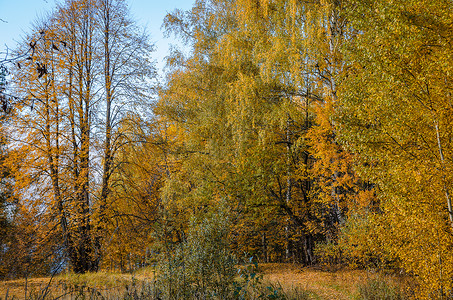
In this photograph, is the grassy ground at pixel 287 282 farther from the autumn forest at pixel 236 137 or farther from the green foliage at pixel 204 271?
the green foliage at pixel 204 271

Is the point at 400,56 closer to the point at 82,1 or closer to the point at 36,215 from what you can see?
the point at 36,215

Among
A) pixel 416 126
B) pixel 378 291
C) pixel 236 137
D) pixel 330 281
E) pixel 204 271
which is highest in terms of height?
pixel 236 137

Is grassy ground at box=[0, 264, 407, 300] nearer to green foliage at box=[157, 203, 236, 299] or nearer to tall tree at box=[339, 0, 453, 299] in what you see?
green foliage at box=[157, 203, 236, 299]

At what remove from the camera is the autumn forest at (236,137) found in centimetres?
525

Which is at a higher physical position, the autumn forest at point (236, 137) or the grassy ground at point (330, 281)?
the autumn forest at point (236, 137)

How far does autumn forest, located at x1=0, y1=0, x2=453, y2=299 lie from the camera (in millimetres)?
5246

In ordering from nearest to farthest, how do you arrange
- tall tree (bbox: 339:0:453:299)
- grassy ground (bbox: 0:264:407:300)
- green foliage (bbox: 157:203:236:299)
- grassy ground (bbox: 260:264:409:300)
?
1. green foliage (bbox: 157:203:236:299)
2. tall tree (bbox: 339:0:453:299)
3. grassy ground (bbox: 0:264:407:300)
4. grassy ground (bbox: 260:264:409:300)

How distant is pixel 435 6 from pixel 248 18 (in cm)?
706

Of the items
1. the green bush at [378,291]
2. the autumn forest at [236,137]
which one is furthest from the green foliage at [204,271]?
the green bush at [378,291]

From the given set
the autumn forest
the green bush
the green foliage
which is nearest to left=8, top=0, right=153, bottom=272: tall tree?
the autumn forest

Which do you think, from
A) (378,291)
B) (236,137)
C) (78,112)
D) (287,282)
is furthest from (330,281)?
(78,112)

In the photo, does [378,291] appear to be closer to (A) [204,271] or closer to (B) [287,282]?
(B) [287,282]

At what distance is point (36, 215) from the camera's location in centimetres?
880

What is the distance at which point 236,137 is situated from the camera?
10875mm
